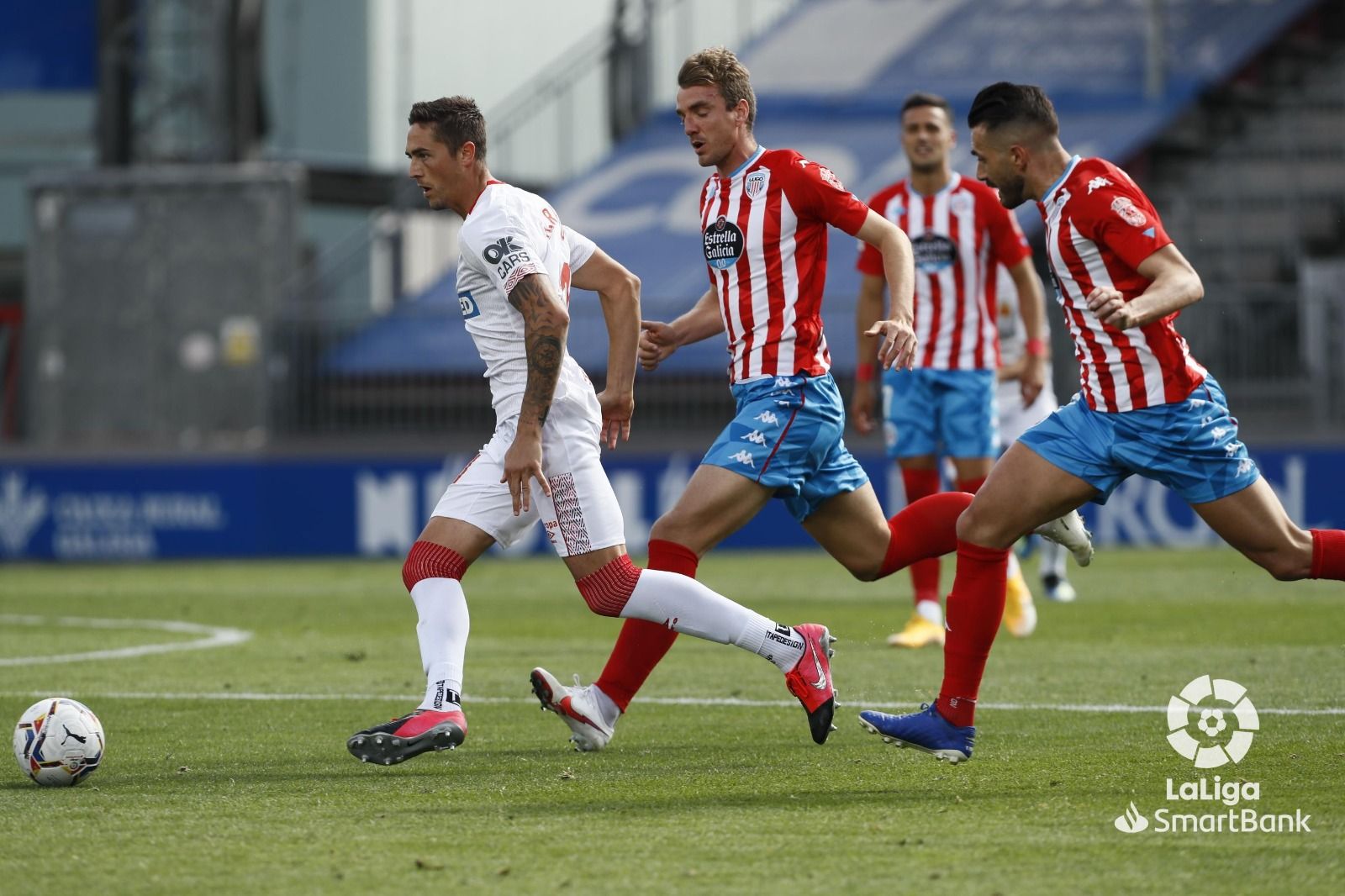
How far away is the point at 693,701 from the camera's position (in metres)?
7.47

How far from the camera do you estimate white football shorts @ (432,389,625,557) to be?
6.01 meters

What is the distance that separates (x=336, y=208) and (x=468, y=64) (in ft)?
8.48

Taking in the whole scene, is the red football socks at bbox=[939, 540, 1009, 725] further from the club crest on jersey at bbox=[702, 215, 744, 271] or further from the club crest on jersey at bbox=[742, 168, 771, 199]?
the club crest on jersey at bbox=[742, 168, 771, 199]

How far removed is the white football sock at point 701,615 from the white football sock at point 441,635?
51 centimetres

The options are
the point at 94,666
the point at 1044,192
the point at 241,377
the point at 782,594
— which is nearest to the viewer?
the point at 1044,192

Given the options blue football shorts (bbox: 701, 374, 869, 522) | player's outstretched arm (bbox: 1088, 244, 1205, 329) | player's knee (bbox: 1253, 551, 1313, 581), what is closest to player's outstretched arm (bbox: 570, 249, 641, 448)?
blue football shorts (bbox: 701, 374, 869, 522)

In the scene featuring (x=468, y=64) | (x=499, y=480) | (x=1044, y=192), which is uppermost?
(x=468, y=64)

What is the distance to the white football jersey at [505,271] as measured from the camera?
594 cm

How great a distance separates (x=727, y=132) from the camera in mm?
6406

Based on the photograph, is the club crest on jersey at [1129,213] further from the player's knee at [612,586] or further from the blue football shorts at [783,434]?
the player's knee at [612,586]

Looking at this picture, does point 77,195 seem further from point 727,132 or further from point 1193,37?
point 727,132

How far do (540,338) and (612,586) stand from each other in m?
0.78

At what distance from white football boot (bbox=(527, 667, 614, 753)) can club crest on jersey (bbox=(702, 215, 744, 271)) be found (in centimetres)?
142

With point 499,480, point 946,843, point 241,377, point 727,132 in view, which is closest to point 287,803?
point 499,480
